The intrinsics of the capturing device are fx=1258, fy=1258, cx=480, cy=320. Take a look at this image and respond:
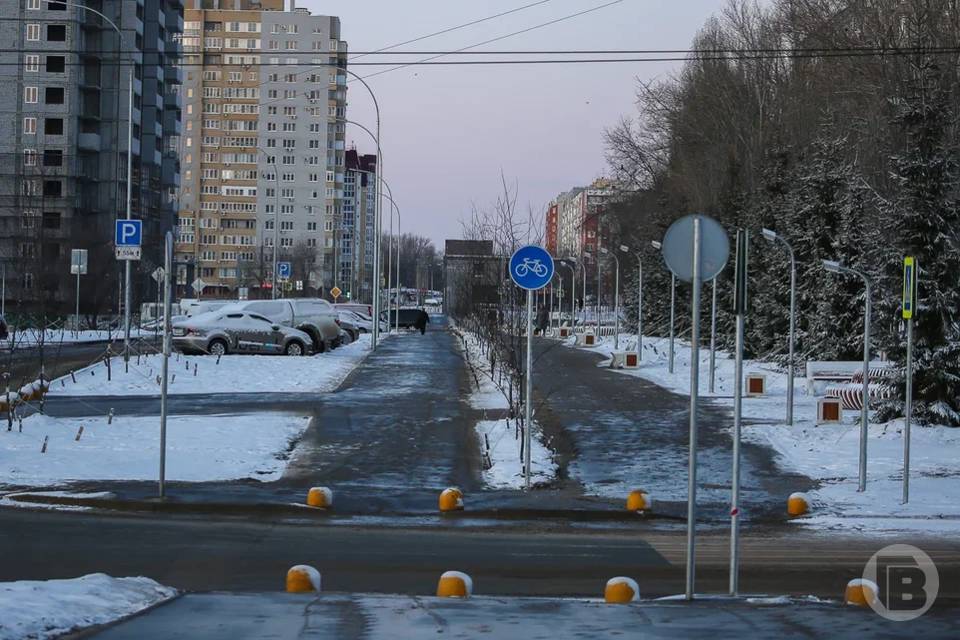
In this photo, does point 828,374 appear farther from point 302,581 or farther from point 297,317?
point 302,581

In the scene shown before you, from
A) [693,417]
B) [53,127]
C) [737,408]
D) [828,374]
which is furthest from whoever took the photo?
[53,127]

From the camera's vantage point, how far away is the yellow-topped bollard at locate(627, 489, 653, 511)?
1527 centimetres

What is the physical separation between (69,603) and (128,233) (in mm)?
19545

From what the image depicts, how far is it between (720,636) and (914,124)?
17771mm

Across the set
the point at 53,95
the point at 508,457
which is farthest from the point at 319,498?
the point at 53,95

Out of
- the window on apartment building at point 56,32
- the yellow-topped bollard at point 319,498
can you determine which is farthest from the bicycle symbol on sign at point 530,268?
the window on apartment building at point 56,32

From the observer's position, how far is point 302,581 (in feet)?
32.2

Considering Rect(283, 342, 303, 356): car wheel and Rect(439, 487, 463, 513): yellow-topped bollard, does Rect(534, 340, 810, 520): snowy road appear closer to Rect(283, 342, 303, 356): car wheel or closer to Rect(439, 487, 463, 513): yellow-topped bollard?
Rect(439, 487, 463, 513): yellow-topped bollard

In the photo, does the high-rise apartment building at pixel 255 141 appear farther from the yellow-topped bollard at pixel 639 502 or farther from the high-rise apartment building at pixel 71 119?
the yellow-topped bollard at pixel 639 502

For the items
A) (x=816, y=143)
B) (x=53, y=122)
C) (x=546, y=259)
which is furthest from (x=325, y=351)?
(x=53, y=122)

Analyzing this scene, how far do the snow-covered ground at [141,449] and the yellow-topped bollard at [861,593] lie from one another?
9717 mm

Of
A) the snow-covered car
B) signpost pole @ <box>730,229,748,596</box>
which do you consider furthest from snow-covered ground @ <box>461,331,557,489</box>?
the snow-covered car

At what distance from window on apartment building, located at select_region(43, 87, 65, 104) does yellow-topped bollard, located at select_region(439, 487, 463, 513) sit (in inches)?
3120

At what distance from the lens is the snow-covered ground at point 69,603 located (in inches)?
291
